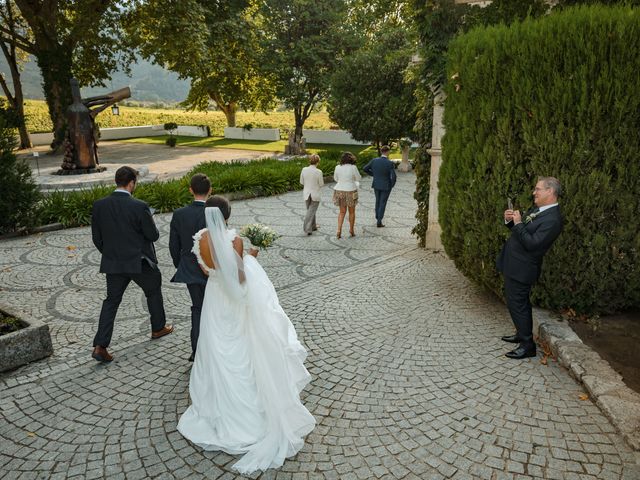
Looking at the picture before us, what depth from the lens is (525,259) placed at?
198 inches

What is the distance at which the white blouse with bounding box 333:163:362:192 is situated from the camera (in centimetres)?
1079

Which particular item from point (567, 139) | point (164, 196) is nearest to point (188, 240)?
point (567, 139)

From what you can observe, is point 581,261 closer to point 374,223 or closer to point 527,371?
point 527,371

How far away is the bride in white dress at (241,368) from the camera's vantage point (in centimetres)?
384

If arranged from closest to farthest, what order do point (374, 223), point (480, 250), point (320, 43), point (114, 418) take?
1. point (114, 418)
2. point (480, 250)
3. point (374, 223)
4. point (320, 43)

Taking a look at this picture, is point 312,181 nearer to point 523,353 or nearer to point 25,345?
point 523,353

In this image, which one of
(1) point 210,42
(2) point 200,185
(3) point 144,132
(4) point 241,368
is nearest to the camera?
(4) point 241,368

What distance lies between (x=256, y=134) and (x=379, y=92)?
72.9 ft

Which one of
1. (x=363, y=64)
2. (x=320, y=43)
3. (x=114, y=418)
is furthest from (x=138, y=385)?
(x=320, y=43)

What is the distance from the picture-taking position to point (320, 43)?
28391 millimetres

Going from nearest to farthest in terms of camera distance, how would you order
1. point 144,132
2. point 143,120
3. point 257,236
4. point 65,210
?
point 257,236 < point 65,210 < point 144,132 < point 143,120

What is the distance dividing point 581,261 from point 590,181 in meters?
0.95

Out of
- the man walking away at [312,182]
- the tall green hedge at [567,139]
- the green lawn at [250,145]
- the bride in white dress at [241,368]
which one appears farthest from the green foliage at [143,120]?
the bride in white dress at [241,368]

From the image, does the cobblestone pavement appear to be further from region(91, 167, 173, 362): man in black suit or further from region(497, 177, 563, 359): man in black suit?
region(91, 167, 173, 362): man in black suit
